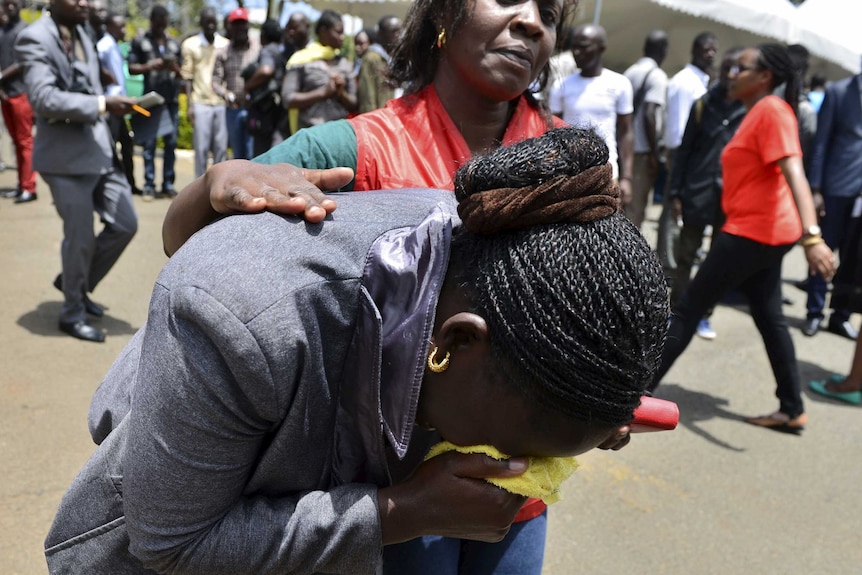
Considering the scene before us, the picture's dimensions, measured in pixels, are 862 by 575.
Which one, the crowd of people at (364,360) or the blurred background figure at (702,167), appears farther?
the blurred background figure at (702,167)

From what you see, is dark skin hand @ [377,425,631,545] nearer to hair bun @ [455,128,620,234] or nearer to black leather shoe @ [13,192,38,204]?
hair bun @ [455,128,620,234]

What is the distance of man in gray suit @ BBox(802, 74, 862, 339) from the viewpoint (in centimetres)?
609

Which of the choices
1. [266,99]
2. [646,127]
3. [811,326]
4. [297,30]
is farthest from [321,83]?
[811,326]

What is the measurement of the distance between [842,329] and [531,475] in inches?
242

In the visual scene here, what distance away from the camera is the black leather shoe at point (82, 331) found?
462cm

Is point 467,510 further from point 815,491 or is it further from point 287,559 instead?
point 815,491

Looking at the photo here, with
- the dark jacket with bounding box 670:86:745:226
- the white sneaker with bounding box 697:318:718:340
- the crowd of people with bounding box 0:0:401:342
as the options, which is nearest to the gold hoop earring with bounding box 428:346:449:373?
the crowd of people with bounding box 0:0:401:342

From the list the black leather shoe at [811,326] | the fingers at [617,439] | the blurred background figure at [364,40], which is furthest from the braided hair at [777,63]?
the blurred background figure at [364,40]

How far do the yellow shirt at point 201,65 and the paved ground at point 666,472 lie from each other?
11.8ft

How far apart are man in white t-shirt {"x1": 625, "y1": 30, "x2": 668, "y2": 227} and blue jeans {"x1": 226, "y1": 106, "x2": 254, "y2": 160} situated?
391 centimetres

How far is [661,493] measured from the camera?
12.0 ft

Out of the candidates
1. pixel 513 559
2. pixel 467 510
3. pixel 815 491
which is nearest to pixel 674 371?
pixel 815 491

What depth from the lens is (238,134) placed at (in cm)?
822

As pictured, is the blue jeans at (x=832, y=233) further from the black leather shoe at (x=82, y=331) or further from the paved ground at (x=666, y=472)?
the black leather shoe at (x=82, y=331)
